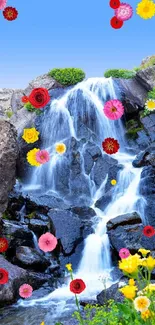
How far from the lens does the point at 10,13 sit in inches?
167

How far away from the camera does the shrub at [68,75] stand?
780 inches

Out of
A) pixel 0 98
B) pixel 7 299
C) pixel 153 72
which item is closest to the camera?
pixel 7 299

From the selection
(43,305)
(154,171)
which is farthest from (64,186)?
(43,305)

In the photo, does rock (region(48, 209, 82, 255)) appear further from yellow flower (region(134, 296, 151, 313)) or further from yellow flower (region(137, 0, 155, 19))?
yellow flower (region(134, 296, 151, 313))

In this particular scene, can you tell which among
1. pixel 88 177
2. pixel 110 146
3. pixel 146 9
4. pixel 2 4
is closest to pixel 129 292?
pixel 110 146

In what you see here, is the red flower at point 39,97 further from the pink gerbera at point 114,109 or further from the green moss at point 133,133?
the green moss at point 133,133

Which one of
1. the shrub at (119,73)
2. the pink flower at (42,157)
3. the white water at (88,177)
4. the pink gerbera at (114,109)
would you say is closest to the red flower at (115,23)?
the pink gerbera at (114,109)

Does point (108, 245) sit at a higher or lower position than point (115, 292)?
higher

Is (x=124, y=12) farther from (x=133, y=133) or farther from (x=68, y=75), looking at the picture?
(x=68, y=75)

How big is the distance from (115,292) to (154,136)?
10.2 meters

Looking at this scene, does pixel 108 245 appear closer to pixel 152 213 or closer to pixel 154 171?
pixel 152 213

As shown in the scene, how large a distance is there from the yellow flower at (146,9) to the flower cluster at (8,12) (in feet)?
4.09

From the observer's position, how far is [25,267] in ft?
34.4

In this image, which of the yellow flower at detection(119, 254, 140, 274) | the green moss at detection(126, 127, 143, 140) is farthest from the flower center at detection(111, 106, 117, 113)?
the green moss at detection(126, 127, 143, 140)
